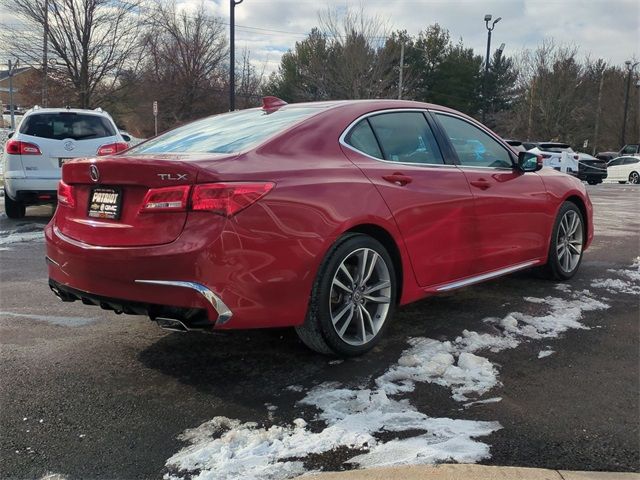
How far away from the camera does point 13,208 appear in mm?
9234

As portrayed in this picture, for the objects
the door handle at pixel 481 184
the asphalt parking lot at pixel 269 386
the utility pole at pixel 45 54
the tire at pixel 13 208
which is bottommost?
the asphalt parking lot at pixel 269 386

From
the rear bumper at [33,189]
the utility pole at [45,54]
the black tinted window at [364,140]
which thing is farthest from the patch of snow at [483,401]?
the utility pole at [45,54]

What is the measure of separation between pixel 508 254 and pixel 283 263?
2.36 meters

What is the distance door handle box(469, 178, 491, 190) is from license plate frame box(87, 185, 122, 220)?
2494 millimetres

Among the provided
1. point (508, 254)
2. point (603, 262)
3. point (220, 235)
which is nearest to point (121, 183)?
point (220, 235)

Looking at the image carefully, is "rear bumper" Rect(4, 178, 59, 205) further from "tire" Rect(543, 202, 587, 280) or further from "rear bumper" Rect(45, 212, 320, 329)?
"tire" Rect(543, 202, 587, 280)

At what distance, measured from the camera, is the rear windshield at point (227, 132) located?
3.43 metres

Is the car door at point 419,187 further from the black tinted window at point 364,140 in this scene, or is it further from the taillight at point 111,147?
the taillight at point 111,147

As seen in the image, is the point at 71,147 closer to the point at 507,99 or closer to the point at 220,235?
the point at 220,235

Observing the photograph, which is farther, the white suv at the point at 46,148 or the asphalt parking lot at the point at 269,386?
the white suv at the point at 46,148

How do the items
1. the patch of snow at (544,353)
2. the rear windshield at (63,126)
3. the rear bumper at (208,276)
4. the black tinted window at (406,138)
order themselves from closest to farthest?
1. the rear bumper at (208,276)
2. the patch of snow at (544,353)
3. the black tinted window at (406,138)
4. the rear windshield at (63,126)

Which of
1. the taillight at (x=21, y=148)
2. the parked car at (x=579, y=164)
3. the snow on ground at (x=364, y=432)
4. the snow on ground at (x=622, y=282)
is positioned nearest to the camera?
the snow on ground at (x=364, y=432)

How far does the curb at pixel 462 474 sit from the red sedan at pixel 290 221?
981 millimetres

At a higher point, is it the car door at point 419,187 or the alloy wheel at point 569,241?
the car door at point 419,187
